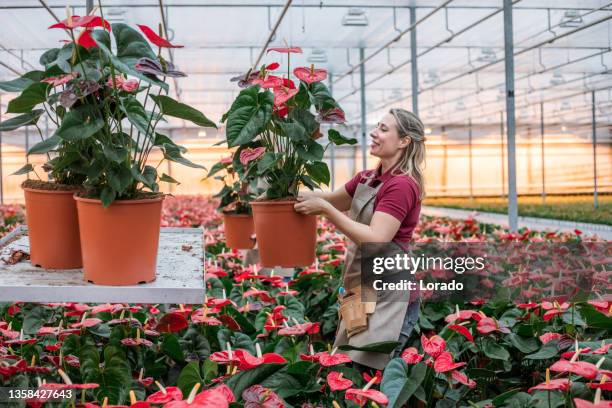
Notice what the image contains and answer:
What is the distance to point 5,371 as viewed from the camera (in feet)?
5.16

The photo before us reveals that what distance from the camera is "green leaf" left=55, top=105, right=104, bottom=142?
1.40m

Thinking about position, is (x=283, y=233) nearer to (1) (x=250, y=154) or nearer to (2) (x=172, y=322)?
(1) (x=250, y=154)

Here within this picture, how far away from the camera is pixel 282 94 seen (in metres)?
1.94

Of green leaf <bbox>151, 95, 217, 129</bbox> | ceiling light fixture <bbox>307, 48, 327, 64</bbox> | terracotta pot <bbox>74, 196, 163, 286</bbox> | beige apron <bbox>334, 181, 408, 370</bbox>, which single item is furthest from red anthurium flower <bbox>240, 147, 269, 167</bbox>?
ceiling light fixture <bbox>307, 48, 327, 64</bbox>

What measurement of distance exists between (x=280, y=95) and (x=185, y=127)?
64.2 ft

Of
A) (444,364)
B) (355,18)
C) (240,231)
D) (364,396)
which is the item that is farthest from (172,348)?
(355,18)

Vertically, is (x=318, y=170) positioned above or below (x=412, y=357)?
above

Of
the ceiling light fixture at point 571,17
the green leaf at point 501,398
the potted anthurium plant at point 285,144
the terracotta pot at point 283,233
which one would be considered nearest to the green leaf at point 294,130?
the potted anthurium plant at point 285,144

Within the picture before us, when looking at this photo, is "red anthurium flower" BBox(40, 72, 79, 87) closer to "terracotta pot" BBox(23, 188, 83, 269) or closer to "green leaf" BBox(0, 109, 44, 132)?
"green leaf" BBox(0, 109, 44, 132)

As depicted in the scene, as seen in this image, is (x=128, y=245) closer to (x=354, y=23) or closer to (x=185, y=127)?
(x=354, y=23)

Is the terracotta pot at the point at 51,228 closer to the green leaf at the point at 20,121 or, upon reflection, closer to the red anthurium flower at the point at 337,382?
the green leaf at the point at 20,121

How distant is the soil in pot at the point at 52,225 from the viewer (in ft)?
5.40

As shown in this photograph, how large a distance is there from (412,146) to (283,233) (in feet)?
1.78

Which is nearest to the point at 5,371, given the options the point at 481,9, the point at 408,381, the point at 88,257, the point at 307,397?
the point at 88,257
